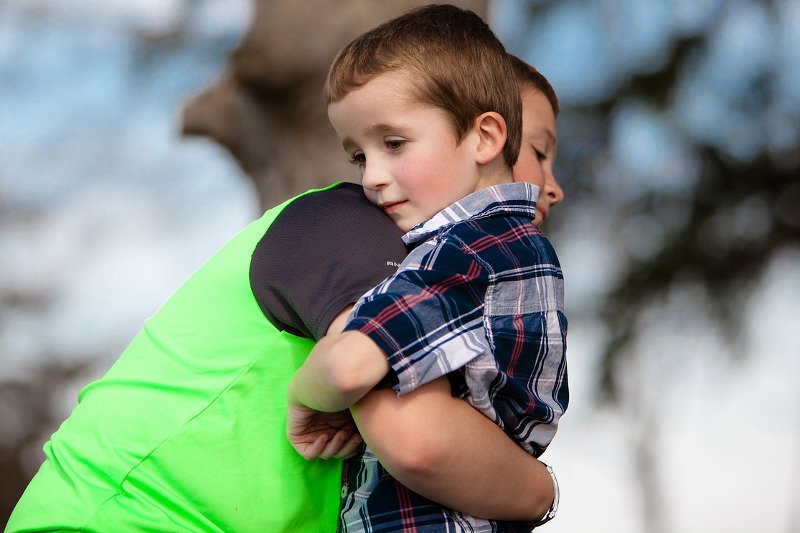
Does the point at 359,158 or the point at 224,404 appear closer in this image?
the point at 224,404

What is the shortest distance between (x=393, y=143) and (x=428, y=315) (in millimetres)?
366

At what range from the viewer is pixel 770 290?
5480 millimetres

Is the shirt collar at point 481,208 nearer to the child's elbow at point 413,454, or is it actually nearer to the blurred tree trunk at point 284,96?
the child's elbow at point 413,454

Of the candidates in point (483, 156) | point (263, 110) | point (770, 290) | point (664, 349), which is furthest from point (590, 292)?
point (483, 156)

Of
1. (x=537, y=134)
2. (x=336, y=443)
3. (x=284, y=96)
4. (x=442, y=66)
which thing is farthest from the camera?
(x=284, y=96)

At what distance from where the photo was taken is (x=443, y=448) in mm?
1372

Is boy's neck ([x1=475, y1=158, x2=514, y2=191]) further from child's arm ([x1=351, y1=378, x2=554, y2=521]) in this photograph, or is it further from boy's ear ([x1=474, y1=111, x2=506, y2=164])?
child's arm ([x1=351, y1=378, x2=554, y2=521])

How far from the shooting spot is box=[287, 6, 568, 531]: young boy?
1.35 m

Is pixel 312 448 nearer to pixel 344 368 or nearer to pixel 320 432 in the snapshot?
pixel 320 432

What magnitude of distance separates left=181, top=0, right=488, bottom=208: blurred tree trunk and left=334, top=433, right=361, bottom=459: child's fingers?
1.82 metres

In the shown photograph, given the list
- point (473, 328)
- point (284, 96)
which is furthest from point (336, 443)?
point (284, 96)

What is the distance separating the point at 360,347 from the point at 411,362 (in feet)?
0.24

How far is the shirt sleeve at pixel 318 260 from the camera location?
4.63ft

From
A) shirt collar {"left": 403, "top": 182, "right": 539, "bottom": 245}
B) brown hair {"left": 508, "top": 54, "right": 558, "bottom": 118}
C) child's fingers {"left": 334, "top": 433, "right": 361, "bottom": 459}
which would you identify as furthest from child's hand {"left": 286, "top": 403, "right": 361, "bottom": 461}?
brown hair {"left": 508, "top": 54, "right": 558, "bottom": 118}
